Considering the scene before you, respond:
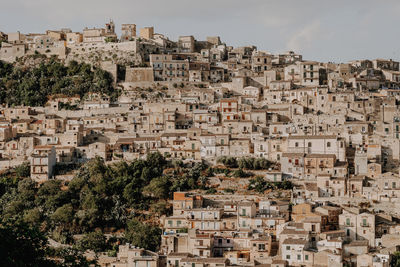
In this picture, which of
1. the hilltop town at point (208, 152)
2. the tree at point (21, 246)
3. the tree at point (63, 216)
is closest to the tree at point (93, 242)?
the hilltop town at point (208, 152)

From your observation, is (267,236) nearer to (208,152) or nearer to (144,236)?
(144,236)

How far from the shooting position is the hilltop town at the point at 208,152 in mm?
37344

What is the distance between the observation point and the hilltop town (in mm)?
37344

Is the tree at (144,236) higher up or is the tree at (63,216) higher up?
the tree at (63,216)

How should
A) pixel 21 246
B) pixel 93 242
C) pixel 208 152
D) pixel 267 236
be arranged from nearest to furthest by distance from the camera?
1. pixel 21 246
2. pixel 267 236
3. pixel 93 242
4. pixel 208 152

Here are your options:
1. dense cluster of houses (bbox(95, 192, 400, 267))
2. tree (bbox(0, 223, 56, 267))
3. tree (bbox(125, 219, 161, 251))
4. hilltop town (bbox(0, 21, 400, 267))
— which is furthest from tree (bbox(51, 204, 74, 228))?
tree (bbox(0, 223, 56, 267))

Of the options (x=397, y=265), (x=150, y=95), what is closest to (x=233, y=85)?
(x=150, y=95)

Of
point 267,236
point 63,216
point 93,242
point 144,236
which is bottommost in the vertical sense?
point 93,242

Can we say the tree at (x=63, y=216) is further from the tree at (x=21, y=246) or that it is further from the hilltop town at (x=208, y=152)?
the tree at (x=21, y=246)

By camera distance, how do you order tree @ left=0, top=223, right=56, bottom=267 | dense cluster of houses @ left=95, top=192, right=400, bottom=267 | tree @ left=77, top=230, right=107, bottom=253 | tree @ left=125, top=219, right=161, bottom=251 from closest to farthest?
tree @ left=0, top=223, right=56, bottom=267
dense cluster of houses @ left=95, top=192, right=400, bottom=267
tree @ left=125, top=219, right=161, bottom=251
tree @ left=77, top=230, right=107, bottom=253

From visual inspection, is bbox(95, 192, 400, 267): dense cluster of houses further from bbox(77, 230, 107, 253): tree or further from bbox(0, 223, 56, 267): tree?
bbox(0, 223, 56, 267): tree

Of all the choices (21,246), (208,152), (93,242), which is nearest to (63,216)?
(93,242)

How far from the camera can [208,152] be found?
46250 millimetres

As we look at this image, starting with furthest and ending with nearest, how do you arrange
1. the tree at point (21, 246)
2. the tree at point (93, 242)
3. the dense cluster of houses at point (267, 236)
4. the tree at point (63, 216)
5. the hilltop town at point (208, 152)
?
the tree at point (63, 216) → the tree at point (93, 242) → the hilltop town at point (208, 152) → the dense cluster of houses at point (267, 236) → the tree at point (21, 246)
